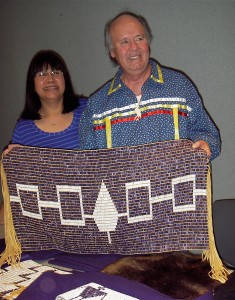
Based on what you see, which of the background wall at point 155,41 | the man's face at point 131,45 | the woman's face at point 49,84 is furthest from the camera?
the background wall at point 155,41

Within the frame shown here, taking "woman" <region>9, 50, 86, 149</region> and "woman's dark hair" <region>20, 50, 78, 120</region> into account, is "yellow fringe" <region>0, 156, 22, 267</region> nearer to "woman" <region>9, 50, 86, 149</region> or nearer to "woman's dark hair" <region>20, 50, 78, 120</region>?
"woman" <region>9, 50, 86, 149</region>

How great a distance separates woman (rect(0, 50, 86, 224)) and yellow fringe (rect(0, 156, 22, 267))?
1.14 feet

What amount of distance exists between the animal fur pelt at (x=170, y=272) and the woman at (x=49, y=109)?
650mm

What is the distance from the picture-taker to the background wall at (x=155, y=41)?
1.83m

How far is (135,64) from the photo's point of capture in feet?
4.56

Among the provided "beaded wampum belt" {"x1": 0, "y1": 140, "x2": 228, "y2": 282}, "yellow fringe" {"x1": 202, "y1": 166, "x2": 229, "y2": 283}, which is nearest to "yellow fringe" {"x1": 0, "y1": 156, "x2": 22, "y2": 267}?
"beaded wampum belt" {"x1": 0, "y1": 140, "x2": 228, "y2": 282}

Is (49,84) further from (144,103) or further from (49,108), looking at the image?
(144,103)

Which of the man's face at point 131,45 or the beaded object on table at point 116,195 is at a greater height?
the man's face at point 131,45

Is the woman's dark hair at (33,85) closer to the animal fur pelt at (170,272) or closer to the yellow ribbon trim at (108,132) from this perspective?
the yellow ribbon trim at (108,132)

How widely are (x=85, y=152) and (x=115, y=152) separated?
0.12 meters

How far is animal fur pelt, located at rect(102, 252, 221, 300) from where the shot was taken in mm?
1160

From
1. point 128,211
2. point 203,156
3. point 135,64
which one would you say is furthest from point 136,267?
point 135,64

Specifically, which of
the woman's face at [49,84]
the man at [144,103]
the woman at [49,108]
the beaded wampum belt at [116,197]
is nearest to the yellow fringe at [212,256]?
the beaded wampum belt at [116,197]

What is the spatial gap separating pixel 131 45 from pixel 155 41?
0.59m
